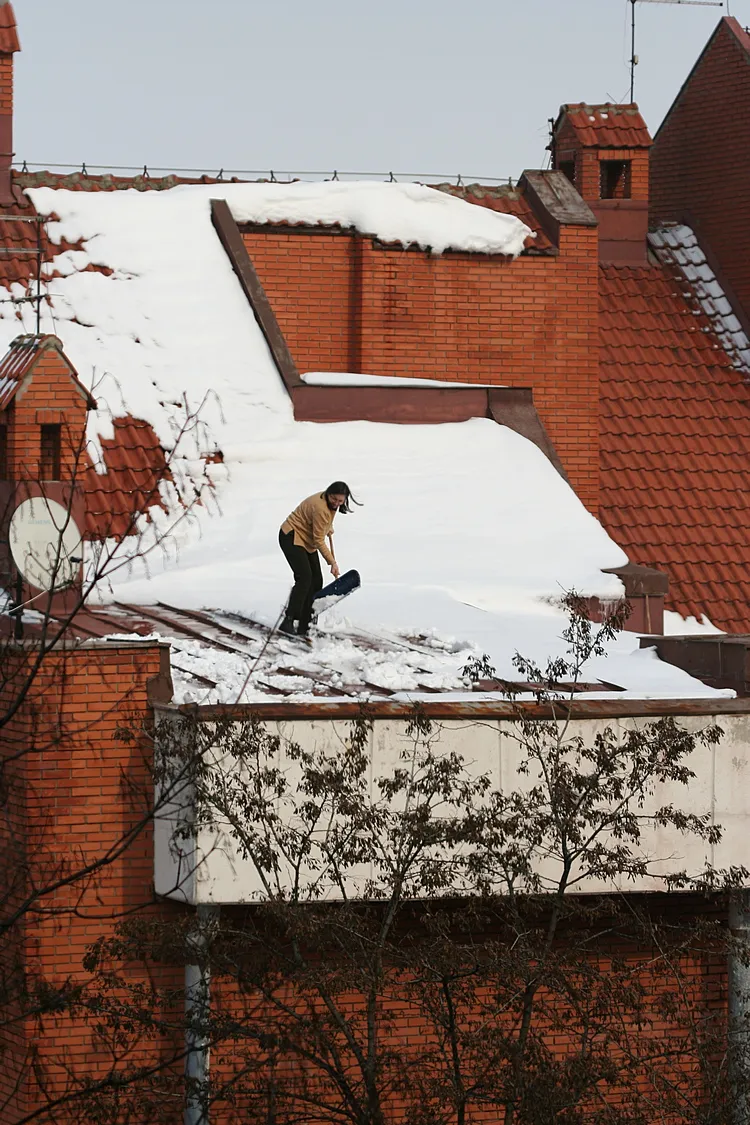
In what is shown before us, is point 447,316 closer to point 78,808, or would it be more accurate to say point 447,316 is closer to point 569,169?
point 569,169

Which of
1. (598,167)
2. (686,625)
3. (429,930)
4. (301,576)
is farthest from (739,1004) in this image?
(598,167)

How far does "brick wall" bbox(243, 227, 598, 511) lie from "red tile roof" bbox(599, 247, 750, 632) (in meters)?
0.62

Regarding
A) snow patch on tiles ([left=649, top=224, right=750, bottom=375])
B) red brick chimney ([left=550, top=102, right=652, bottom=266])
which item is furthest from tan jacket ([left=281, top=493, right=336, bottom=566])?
red brick chimney ([left=550, top=102, right=652, bottom=266])

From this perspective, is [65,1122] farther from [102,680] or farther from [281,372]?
[281,372]

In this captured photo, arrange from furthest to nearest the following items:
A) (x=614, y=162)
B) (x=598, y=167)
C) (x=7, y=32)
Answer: (x=614, y=162)
(x=598, y=167)
(x=7, y=32)

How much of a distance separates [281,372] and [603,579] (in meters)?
4.72

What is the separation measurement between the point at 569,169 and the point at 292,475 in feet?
26.8

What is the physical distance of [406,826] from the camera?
13742 mm

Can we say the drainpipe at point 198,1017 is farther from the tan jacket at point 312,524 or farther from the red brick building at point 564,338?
the red brick building at point 564,338

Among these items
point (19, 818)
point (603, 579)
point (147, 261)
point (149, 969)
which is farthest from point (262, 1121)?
point (147, 261)

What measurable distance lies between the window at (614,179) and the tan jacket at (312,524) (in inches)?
436

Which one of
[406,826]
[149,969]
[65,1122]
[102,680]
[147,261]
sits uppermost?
[147,261]

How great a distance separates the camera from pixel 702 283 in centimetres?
2741

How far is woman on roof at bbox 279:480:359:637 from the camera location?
17516 mm
